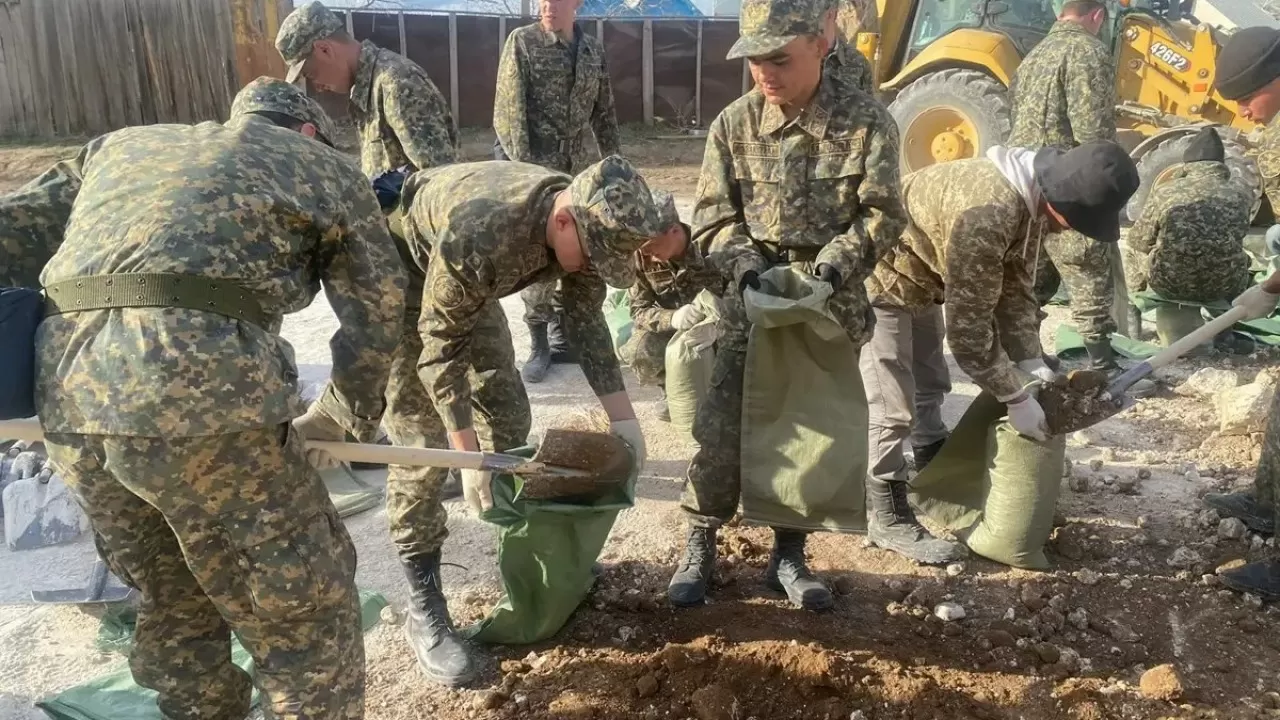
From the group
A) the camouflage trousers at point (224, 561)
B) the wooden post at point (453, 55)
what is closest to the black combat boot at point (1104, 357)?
the camouflage trousers at point (224, 561)

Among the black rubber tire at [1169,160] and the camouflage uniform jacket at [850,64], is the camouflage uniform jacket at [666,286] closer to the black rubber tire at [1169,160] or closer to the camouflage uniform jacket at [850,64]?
the camouflage uniform jacket at [850,64]

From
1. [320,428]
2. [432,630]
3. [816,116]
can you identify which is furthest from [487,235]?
[432,630]

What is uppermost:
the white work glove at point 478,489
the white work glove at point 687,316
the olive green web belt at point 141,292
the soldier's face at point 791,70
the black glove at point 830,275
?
the soldier's face at point 791,70

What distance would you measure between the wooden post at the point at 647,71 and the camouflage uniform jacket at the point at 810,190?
11750 millimetres

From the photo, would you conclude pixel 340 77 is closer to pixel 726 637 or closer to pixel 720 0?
pixel 726 637

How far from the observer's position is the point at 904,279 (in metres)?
3.53

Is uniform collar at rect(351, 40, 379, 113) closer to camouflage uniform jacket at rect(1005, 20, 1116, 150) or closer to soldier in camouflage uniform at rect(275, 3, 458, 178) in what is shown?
soldier in camouflage uniform at rect(275, 3, 458, 178)

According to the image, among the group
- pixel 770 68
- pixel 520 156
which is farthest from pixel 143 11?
pixel 770 68

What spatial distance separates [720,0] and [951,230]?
1548 centimetres

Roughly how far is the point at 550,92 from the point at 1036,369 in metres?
2.88

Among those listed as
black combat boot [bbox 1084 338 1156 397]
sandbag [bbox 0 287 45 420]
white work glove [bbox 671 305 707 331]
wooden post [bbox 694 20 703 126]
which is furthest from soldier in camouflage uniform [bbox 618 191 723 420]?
wooden post [bbox 694 20 703 126]

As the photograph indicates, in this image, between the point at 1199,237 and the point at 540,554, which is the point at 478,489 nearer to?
the point at 540,554

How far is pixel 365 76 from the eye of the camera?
4164 millimetres

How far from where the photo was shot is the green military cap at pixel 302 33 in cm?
392
